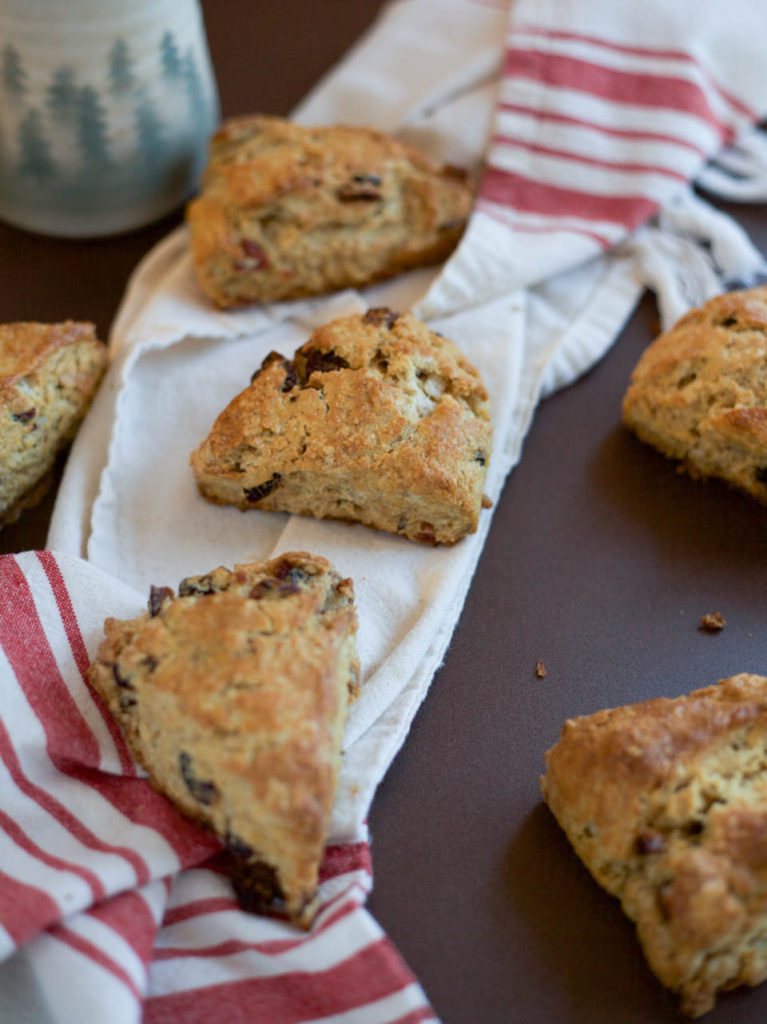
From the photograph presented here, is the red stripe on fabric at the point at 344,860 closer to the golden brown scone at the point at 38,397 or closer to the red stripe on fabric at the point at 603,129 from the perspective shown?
the golden brown scone at the point at 38,397

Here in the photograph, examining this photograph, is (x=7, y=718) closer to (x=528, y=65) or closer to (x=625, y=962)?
(x=625, y=962)

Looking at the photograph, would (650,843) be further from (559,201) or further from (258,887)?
(559,201)

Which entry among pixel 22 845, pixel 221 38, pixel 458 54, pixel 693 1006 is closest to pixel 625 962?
pixel 693 1006

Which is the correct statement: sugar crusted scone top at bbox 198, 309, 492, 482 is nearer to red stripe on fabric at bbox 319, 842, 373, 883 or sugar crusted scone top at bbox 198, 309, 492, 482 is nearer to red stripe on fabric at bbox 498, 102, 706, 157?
red stripe on fabric at bbox 319, 842, 373, 883

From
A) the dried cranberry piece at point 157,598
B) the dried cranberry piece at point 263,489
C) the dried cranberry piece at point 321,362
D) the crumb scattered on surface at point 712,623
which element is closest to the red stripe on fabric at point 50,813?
the dried cranberry piece at point 157,598

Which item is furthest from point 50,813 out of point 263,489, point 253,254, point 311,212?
point 311,212
